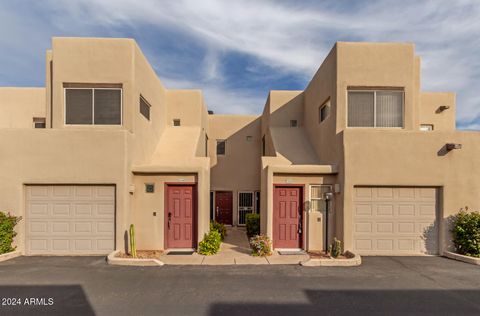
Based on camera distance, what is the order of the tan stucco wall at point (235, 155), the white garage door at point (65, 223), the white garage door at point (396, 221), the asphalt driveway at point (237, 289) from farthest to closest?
the tan stucco wall at point (235, 155)
the white garage door at point (396, 221)
the white garage door at point (65, 223)
the asphalt driveway at point (237, 289)

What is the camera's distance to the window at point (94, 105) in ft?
31.6

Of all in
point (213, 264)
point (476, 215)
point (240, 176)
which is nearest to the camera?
point (213, 264)

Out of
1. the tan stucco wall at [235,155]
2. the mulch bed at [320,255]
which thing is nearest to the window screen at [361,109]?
the mulch bed at [320,255]

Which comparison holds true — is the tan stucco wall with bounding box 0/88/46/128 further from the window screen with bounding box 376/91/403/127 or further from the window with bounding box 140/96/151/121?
the window screen with bounding box 376/91/403/127

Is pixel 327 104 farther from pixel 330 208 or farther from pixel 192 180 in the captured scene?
pixel 192 180

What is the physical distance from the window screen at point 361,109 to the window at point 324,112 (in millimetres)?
1020

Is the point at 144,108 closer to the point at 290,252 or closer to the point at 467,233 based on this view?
the point at 290,252

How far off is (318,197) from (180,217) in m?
5.13

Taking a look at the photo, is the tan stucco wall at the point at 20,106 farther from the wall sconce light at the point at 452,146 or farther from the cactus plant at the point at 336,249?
the wall sconce light at the point at 452,146

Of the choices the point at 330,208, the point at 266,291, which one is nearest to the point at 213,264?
the point at 266,291

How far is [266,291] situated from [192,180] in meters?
4.76

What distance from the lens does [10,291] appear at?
6000 millimetres

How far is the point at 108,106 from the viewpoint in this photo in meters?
9.73

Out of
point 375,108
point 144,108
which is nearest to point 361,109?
point 375,108
